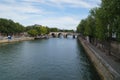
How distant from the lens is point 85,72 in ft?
106

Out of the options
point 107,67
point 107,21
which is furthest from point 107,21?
point 107,67

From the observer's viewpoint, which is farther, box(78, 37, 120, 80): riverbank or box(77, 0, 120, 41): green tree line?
box(77, 0, 120, 41): green tree line

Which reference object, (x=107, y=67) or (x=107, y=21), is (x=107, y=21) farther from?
(x=107, y=67)

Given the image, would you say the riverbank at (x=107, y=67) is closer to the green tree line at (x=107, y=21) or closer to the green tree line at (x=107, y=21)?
the green tree line at (x=107, y=21)

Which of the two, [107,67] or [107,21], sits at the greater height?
[107,21]

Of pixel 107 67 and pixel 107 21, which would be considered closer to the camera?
pixel 107 67

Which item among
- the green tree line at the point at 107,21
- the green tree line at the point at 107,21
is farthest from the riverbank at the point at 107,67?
the green tree line at the point at 107,21

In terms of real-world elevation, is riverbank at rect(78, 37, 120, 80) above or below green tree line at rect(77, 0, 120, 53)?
below

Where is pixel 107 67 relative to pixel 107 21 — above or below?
below

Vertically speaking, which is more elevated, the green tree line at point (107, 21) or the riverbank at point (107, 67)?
the green tree line at point (107, 21)

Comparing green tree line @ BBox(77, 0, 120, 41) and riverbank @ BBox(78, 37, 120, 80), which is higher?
green tree line @ BBox(77, 0, 120, 41)

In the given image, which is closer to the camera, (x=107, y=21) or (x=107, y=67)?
(x=107, y=67)

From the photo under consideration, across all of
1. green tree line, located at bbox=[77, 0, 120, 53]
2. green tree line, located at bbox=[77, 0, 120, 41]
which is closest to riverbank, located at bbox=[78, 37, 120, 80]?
green tree line, located at bbox=[77, 0, 120, 53]

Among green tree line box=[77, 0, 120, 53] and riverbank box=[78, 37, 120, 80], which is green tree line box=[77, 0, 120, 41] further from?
riverbank box=[78, 37, 120, 80]
